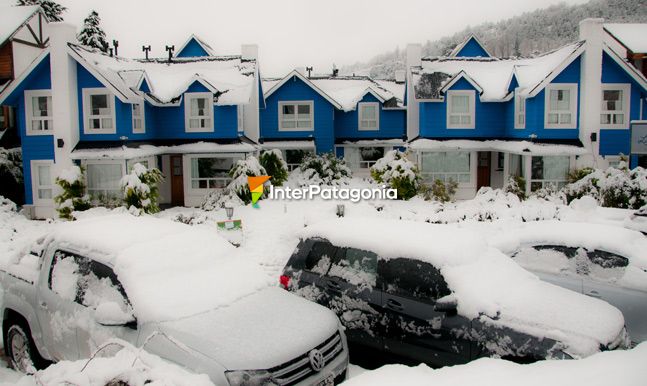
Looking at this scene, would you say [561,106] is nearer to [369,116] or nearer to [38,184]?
[369,116]

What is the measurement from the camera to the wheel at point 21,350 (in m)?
6.07

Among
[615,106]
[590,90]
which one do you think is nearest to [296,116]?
[590,90]

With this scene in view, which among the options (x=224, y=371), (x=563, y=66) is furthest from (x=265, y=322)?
(x=563, y=66)

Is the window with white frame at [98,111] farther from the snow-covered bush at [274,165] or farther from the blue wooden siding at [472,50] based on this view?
the blue wooden siding at [472,50]

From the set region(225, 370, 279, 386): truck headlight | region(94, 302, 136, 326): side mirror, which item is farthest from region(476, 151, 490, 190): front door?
region(94, 302, 136, 326): side mirror

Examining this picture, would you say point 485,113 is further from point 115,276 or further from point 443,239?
point 115,276

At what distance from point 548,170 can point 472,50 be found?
1224 cm

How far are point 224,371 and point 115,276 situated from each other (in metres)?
1.91

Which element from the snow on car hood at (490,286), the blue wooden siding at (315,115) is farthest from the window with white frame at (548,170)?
the snow on car hood at (490,286)

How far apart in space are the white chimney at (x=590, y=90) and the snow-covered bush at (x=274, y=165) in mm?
13322

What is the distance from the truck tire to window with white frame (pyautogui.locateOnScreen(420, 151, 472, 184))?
19.9 meters

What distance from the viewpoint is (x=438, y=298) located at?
5.81 m

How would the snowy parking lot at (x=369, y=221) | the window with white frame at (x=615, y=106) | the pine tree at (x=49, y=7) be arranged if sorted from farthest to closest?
the pine tree at (x=49, y=7) < the window with white frame at (x=615, y=106) < the snowy parking lot at (x=369, y=221)

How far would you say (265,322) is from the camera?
5164mm
